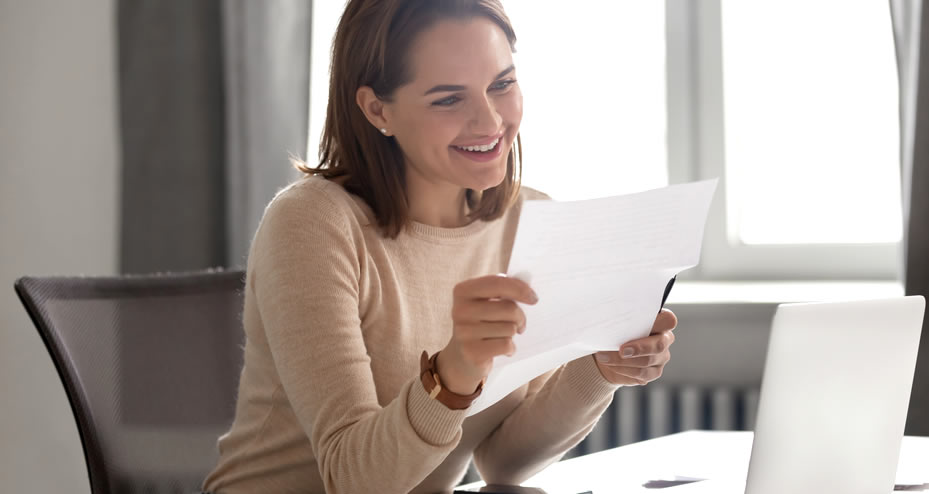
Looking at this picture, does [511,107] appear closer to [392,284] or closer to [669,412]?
[392,284]

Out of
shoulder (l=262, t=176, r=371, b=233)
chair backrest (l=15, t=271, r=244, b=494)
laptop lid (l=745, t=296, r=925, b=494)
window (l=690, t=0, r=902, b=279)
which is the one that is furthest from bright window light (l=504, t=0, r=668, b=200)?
laptop lid (l=745, t=296, r=925, b=494)

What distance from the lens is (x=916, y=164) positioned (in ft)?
6.51

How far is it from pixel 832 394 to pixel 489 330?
34 centimetres

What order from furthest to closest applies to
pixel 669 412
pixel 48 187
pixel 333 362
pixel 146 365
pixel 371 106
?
pixel 48 187
pixel 669 412
pixel 146 365
pixel 371 106
pixel 333 362

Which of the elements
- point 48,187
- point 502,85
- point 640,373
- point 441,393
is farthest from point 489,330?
point 48,187

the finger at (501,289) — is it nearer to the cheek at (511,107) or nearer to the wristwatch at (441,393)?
the wristwatch at (441,393)

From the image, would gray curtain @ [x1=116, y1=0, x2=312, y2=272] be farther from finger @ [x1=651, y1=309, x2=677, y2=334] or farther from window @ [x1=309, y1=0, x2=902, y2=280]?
finger @ [x1=651, y1=309, x2=677, y2=334]

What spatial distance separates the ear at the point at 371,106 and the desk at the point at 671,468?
49 cm

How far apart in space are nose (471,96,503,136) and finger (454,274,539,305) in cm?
37

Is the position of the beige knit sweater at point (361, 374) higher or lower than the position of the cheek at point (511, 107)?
lower

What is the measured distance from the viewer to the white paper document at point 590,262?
2.71 ft

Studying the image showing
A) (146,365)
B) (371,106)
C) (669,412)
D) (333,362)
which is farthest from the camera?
(669,412)

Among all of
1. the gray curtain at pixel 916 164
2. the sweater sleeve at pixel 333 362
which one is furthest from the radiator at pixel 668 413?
the sweater sleeve at pixel 333 362

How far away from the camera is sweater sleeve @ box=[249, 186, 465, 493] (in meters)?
1.01
